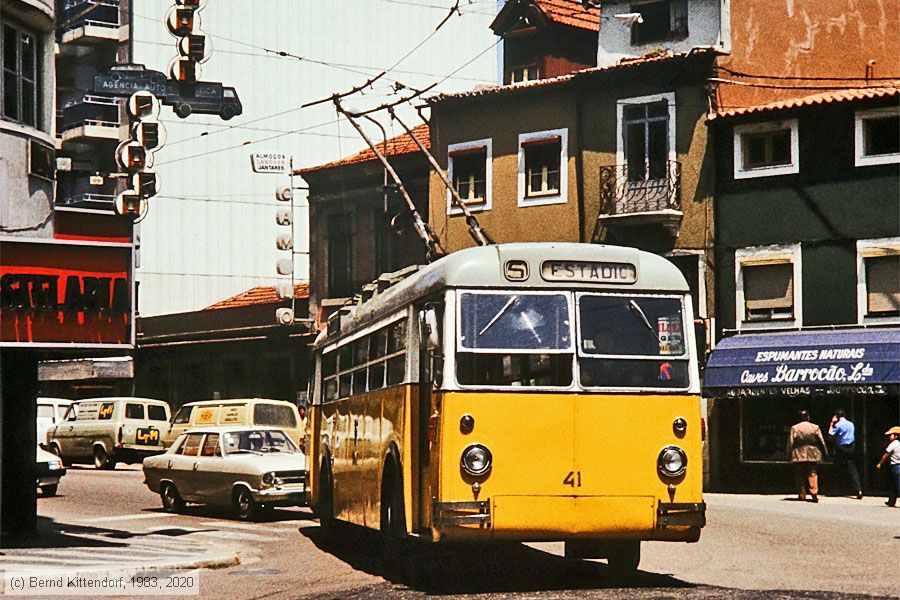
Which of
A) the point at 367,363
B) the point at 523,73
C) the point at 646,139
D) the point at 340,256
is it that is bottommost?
the point at 367,363

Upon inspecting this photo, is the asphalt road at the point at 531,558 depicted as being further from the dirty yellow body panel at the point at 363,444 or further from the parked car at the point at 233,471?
the dirty yellow body panel at the point at 363,444

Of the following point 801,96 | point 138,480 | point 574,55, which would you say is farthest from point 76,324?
point 574,55

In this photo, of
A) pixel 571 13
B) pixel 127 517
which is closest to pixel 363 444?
pixel 127 517

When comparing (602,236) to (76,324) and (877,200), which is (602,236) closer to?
(877,200)

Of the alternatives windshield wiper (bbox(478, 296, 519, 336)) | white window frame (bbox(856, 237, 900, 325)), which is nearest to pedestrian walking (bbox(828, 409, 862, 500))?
white window frame (bbox(856, 237, 900, 325))

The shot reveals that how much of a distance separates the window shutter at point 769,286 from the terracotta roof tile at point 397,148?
1171 cm

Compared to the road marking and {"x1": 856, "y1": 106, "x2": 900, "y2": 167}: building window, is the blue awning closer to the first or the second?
{"x1": 856, "y1": 106, "x2": 900, "y2": 167}: building window

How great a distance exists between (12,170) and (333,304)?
29050mm

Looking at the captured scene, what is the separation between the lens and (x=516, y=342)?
14.2m

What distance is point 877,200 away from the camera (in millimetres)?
33875

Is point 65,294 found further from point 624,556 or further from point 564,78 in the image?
point 564,78

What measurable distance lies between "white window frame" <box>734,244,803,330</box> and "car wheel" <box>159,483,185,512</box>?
14769 millimetres

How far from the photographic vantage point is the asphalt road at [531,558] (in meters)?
14.3

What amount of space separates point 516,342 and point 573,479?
135 centimetres
